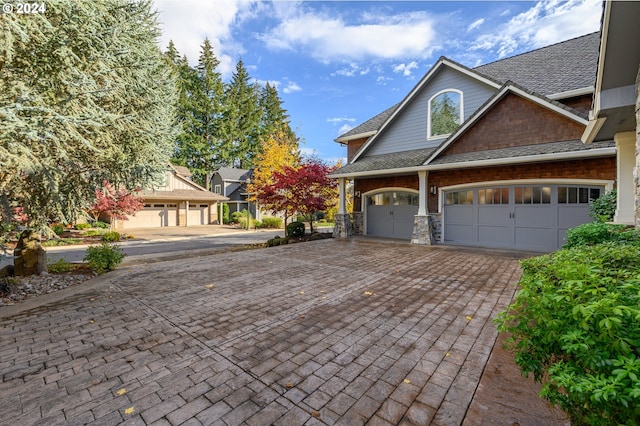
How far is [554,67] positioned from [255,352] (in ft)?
49.8

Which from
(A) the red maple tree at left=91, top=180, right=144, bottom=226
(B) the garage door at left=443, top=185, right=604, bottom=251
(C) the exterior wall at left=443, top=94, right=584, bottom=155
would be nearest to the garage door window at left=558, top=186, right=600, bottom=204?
(B) the garage door at left=443, top=185, right=604, bottom=251

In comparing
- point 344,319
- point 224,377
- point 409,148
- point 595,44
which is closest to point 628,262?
point 344,319

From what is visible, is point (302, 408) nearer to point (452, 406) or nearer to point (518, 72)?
point (452, 406)

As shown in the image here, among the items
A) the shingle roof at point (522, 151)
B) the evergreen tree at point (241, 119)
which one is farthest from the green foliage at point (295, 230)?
the evergreen tree at point (241, 119)

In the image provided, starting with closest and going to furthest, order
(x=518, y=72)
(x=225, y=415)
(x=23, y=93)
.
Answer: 1. (x=225, y=415)
2. (x=23, y=93)
3. (x=518, y=72)

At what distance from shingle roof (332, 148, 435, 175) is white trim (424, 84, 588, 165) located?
73cm

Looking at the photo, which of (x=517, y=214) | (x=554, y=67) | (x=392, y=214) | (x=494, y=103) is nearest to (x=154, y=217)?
(x=392, y=214)

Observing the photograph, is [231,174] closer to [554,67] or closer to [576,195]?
[554,67]

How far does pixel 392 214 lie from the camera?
13.5 metres

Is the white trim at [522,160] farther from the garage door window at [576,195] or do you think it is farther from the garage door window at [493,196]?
the garage door window at [493,196]

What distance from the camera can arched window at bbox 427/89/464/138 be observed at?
1194 cm

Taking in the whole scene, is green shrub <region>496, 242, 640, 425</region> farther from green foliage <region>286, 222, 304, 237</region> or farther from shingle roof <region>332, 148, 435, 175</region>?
green foliage <region>286, 222, 304, 237</region>

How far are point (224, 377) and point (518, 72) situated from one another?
15763mm

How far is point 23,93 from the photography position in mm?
4359
